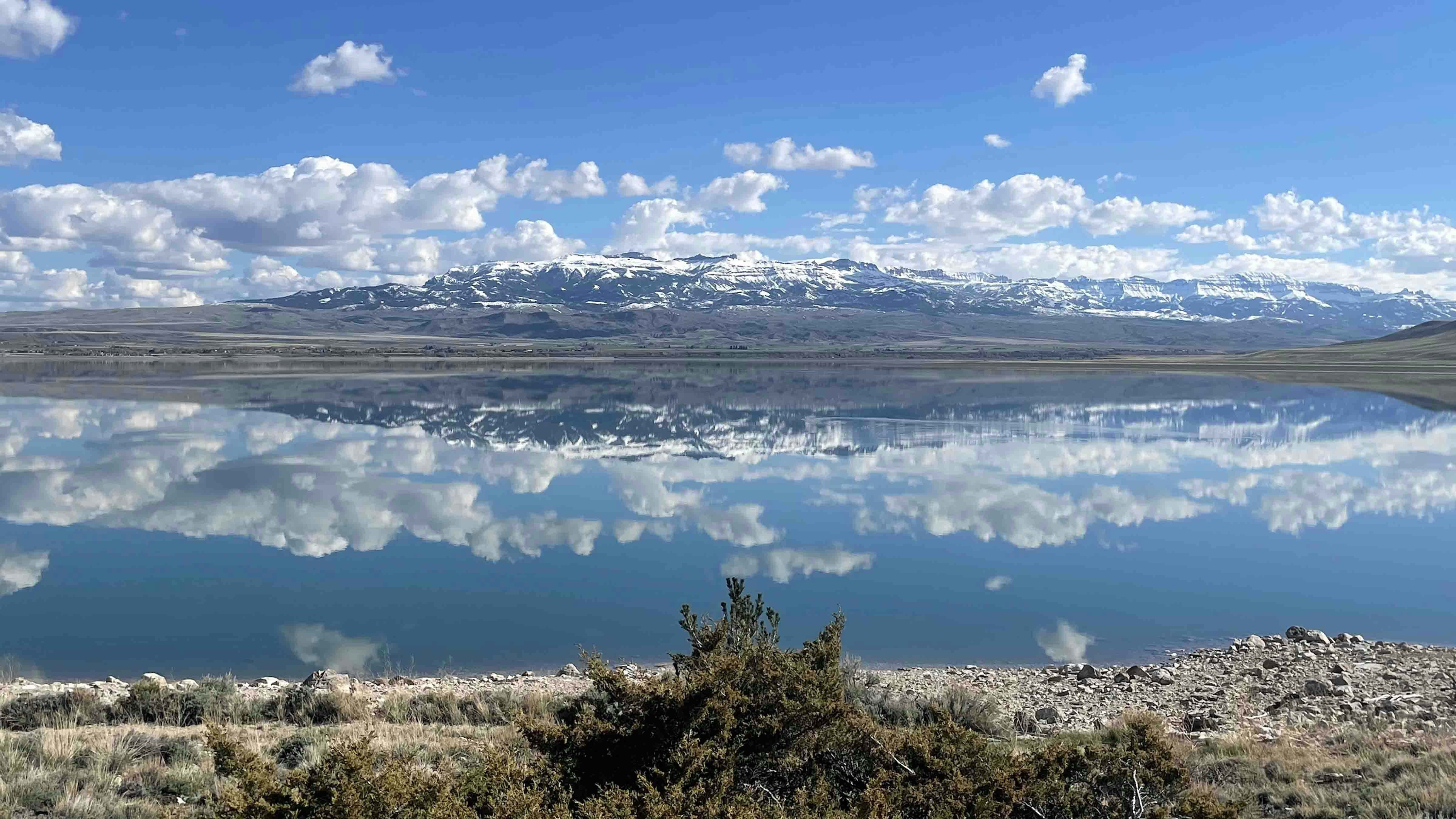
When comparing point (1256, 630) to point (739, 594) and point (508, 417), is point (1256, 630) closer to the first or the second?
point (739, 594)

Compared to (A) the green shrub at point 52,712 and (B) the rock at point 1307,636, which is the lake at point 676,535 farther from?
(A) the green shrub at point 52,712

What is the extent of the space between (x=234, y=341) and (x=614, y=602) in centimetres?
16494

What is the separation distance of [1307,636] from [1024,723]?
5.49 metres

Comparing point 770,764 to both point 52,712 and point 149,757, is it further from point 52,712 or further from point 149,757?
point 52,712

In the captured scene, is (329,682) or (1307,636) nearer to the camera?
(329,682)

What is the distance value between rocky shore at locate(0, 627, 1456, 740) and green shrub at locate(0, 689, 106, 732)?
1.10 feet

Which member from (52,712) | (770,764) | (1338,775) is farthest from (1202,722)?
(52,712)

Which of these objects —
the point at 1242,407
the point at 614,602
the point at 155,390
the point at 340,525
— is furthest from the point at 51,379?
the point at 1242,407

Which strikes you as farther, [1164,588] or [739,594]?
[1164,588]

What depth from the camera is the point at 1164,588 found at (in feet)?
50.8

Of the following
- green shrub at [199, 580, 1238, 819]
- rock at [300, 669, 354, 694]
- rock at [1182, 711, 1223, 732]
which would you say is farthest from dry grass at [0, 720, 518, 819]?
rock at [1182, 711, 1223, 732]

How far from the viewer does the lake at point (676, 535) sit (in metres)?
13.1

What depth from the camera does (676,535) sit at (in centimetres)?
1909

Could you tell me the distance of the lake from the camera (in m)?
13.1
